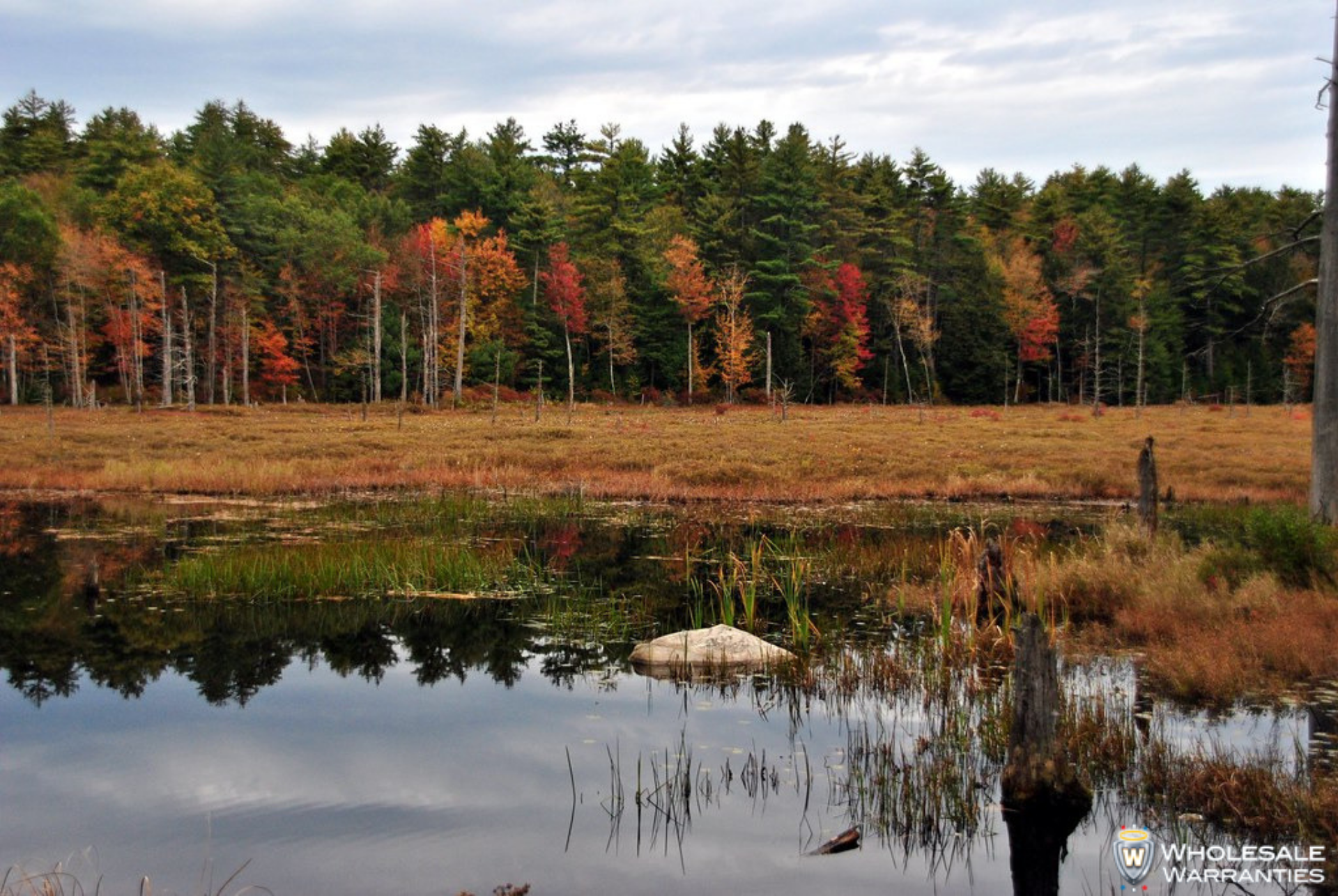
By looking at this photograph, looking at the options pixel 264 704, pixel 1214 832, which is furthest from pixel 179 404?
pixel 1214 832

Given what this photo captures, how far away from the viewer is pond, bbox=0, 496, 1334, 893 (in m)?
6.52

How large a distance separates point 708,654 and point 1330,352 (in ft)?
34.2

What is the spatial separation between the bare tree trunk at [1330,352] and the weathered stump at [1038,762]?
9.53 m

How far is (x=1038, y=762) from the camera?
686cm

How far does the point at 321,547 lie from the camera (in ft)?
54.3

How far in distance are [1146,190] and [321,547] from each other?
8375 centimetres

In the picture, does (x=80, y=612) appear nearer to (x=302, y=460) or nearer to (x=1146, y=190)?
(x=302, y=460)

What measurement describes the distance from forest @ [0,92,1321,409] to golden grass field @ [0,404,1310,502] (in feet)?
60.1

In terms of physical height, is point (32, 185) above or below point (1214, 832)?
above

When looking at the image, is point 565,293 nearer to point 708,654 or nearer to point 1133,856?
point 708,654

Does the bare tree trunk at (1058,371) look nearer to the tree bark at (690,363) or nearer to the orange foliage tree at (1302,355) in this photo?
the orange foliage tree at (1302,355)

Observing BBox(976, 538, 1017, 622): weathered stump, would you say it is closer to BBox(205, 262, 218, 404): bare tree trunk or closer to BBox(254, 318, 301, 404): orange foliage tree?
BBox(205, 262, 218, 404): bare tree trunk

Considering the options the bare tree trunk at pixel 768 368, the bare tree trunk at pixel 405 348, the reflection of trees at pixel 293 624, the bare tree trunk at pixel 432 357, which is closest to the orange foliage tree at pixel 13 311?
the bare tree trunk at pixel 405 348

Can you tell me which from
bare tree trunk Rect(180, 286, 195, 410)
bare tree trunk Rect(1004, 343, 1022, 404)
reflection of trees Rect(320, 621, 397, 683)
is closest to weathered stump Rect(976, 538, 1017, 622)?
reflection of trees Rect(320, 621, 397, 683)
